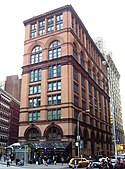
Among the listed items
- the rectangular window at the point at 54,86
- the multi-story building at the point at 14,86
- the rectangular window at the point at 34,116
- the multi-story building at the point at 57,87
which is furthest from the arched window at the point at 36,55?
the multi-story building at the point at 14,86

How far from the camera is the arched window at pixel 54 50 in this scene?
209ft

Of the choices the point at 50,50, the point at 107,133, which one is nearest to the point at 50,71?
the point at 50,50

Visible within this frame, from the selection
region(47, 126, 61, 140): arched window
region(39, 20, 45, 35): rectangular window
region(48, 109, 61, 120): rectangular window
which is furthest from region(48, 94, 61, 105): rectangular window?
region(39, 20, 45, 35): rectangular window

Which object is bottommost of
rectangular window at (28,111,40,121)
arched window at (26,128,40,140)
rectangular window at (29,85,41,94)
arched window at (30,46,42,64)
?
arched window at (26,128,40,140)

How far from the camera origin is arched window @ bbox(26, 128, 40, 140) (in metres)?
59.0

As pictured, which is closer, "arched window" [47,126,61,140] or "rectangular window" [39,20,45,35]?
"arched window" [47,126,61,140]

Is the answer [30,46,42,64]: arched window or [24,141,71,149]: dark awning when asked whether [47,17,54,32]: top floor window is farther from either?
[24,141,71,149]: dark awning

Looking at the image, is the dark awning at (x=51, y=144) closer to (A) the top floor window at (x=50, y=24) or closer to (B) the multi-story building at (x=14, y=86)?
(A) the top floor window at (x=50, y=24)

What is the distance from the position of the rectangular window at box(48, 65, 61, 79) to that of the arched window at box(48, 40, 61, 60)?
9.86 ft

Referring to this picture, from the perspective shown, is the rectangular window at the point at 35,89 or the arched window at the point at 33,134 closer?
the arched window at the point at 33,134

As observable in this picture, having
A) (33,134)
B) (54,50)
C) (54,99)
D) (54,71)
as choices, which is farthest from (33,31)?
(33,134)

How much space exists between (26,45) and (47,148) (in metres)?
30.3

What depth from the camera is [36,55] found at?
221 ft

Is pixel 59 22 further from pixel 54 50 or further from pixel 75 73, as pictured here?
pixel 75 73
